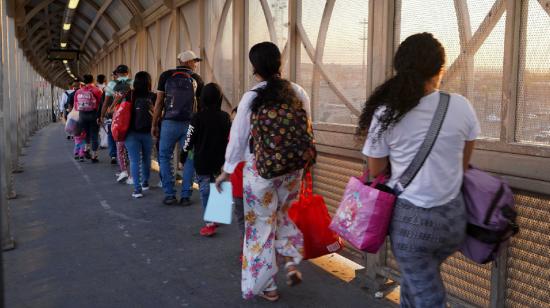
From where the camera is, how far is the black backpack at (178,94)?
21.2 feet

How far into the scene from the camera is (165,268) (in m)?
4.41

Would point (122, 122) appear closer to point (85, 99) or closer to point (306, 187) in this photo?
point (306, 187)

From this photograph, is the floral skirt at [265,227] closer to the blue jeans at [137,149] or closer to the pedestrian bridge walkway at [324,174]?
the pedestrian bridge walkway at [324,174]

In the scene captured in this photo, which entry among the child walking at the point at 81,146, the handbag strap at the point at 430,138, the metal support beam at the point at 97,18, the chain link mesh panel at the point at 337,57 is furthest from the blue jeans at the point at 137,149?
the metal support beam at the point at 97,18

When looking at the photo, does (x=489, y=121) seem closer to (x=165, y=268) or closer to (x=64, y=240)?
(x=165, y=268)

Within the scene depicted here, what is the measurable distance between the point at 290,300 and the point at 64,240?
263cm

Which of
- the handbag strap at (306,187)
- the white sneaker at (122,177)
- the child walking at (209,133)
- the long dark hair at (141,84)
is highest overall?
the long dark hair at (141,84)

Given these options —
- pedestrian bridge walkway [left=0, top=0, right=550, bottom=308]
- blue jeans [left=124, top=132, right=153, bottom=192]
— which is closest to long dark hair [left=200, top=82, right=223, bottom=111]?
pedestrian bridge walkway [left=0, top=0, right=550, bottom=308]

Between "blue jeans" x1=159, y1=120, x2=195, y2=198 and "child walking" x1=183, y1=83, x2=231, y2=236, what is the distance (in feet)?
4.78

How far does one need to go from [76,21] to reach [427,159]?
21465mm

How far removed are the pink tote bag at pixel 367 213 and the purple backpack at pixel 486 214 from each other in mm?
349

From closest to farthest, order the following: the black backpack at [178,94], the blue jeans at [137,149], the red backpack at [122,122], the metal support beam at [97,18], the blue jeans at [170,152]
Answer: the black backpack at [178,94] < the blue jeans at [170,152] < the red backpack at [122,122] < the blue jeans at [137,149] < the metal support beam at [97,18]

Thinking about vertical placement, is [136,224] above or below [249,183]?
below

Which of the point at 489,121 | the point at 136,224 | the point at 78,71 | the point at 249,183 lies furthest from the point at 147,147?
the point at 78,71
